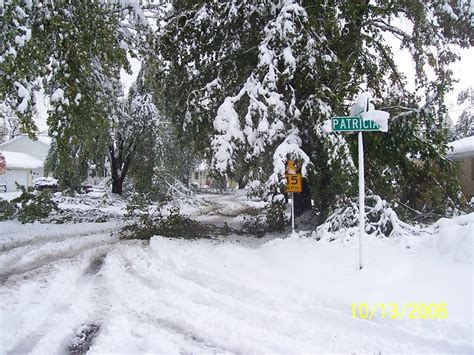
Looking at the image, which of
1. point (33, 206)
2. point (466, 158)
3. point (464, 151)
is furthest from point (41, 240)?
point (466, 158)

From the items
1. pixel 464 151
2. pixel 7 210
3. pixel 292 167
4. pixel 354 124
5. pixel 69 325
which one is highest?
pixel 464 151

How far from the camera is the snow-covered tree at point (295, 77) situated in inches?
312

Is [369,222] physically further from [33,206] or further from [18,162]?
[18,162]

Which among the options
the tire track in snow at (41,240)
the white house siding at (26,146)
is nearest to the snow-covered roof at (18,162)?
the white house siding at (26,146)

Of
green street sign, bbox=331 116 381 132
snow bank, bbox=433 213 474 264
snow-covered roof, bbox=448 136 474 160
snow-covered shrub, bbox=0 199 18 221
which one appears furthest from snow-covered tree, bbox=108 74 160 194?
snow bank, bbox=433 213 474 264

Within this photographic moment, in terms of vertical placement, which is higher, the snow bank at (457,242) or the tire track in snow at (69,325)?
the snow bank at (457,242)

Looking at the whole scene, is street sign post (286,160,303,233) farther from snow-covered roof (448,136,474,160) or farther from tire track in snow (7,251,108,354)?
snow-covered roof (448,136,474,160)

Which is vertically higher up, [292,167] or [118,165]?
[118,165]

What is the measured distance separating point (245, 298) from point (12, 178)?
37178mm

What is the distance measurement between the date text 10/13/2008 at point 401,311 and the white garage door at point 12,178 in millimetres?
37360

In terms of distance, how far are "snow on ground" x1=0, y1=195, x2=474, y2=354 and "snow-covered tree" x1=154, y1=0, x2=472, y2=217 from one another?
2198mm

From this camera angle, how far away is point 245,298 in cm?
493

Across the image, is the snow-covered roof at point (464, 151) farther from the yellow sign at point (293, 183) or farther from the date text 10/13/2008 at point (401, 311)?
the date text 10/13/2008 at point (401, 311)

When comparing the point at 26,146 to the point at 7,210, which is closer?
the point at 7,210
